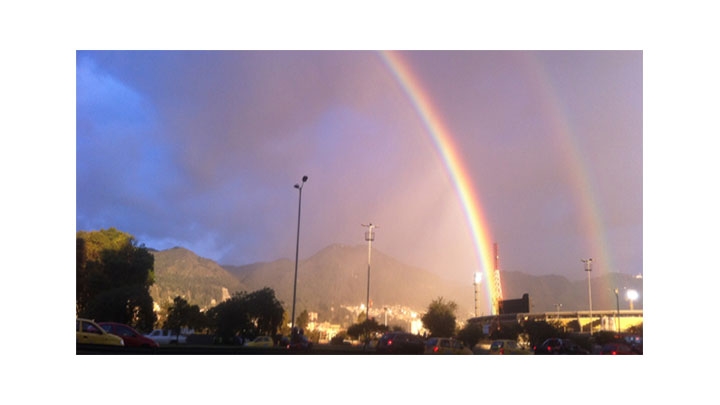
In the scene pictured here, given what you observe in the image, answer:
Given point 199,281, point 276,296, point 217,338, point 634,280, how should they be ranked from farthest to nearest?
point 634,280 < point 199,281 < point 276,296 < point 217,338

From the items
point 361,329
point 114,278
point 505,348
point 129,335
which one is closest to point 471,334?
point 361,329

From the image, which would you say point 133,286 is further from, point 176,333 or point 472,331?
point 472,331

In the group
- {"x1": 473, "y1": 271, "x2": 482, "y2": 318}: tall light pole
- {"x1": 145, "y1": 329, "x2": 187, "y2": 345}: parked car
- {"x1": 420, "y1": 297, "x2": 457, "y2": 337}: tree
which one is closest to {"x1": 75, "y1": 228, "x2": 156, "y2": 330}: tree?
{"x1": 145, "y1": 329, "x2": 187, "y2": 345}: parked car

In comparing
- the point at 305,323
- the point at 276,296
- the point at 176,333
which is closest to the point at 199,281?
the point at 305,323

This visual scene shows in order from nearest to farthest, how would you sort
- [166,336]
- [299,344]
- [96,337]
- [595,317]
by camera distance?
[96,337] → [299,344] → [166,336] → [595,317]

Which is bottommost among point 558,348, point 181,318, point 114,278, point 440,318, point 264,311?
point 440,318

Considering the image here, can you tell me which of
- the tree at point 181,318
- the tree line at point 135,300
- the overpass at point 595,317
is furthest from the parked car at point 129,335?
the overpass at point 595,317

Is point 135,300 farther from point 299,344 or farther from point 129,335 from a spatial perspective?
point 129,335
